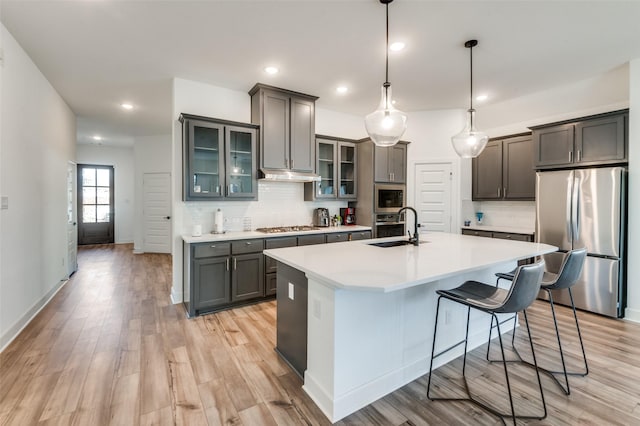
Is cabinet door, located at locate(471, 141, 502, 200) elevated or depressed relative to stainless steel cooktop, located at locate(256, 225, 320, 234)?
elevated

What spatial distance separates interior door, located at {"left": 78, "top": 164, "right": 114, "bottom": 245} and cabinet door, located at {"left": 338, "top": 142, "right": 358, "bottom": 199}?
24.6 ft

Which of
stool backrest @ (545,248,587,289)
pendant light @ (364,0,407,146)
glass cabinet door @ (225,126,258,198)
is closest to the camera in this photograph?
stool backrest @ (545,248,587,289)

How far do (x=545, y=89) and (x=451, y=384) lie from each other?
423cm

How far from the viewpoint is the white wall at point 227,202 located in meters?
3.83

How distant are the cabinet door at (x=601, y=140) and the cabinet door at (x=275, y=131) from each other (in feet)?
12.2

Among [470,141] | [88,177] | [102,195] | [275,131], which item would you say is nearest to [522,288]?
[470,141]

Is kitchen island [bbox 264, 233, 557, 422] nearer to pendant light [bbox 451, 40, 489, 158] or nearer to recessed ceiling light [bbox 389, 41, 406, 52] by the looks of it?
pendant light [bbox 451, 40, 489, 158]

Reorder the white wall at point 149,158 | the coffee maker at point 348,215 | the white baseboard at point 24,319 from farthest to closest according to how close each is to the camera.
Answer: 1. the white wall at point 149,158
2. the coffee maker at point 348,215
3. the white baseboard at point 24,319

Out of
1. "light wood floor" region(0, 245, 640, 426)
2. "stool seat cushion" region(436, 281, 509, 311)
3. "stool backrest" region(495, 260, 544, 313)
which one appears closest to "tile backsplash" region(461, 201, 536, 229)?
"light wood floor" region(0, 245, 640, 426)

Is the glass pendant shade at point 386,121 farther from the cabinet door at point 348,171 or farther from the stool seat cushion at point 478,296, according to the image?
the cabinet door at point 348,171

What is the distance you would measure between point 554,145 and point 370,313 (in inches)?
145

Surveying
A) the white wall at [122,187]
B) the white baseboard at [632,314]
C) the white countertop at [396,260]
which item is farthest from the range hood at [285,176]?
the white wall at [122,187]

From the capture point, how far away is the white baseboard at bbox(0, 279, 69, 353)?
8.71ft

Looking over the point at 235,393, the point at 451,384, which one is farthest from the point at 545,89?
the point at 235,393
